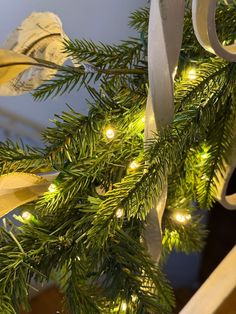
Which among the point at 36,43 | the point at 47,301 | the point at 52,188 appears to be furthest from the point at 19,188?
the point at 47,301

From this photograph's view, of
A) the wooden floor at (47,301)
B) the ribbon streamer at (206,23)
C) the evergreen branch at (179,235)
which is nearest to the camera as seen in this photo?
the ribbon streamer at (206,23)

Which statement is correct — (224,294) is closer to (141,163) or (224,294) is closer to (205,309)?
(205,309)

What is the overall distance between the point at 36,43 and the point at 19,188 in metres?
0.14

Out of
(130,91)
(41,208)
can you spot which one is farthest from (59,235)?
(130,91)

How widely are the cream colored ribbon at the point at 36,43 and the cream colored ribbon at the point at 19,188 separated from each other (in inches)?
3.1

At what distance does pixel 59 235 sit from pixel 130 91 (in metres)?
0.15

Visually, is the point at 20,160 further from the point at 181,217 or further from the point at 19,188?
the point at 181,217

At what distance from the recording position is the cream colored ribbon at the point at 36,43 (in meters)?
0.41

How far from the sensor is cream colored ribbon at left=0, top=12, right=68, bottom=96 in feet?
1.34

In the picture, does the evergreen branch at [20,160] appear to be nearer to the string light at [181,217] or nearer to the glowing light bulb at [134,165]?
the glowing light bulb at [134,165]

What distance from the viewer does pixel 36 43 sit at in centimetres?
42

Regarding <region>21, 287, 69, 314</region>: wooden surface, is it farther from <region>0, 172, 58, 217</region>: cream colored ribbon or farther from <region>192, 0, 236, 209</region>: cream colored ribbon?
<region>192, 0, 236, 209</region>: cream colored ribbon

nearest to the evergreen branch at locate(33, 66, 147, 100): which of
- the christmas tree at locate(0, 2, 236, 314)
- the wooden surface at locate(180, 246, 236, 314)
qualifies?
the christmas tree at locate(0, 2, 236, 314)

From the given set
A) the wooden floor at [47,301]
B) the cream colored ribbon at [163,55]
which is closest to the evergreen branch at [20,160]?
the cream colored ribbon at [163,55]
